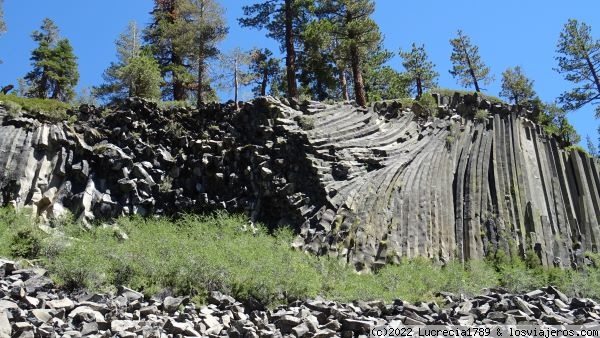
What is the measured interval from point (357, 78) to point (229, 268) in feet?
46.5

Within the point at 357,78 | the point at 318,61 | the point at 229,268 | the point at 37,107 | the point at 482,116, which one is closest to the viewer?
the point at 229,268

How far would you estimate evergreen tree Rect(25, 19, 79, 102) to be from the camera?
28.1 meters

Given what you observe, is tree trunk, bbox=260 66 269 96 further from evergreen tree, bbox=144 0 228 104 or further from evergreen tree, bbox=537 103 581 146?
evergreen tree, bbox=537 103 581 146

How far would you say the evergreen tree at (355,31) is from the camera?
23750 mm

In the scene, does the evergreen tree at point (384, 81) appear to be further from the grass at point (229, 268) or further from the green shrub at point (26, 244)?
the green shrub at point (26, 244)

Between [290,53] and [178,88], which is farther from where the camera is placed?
[178,88]

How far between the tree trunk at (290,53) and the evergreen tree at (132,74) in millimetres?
5676

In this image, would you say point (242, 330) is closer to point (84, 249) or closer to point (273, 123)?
point (84, 249)

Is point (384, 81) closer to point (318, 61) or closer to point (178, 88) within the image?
point (318, 61)

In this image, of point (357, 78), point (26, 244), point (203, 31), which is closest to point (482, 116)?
point (357, 78)

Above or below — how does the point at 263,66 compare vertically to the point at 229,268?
above

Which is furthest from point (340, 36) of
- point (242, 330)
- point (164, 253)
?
point (242, 330)

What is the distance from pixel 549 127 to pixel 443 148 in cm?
641

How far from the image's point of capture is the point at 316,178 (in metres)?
17.0
